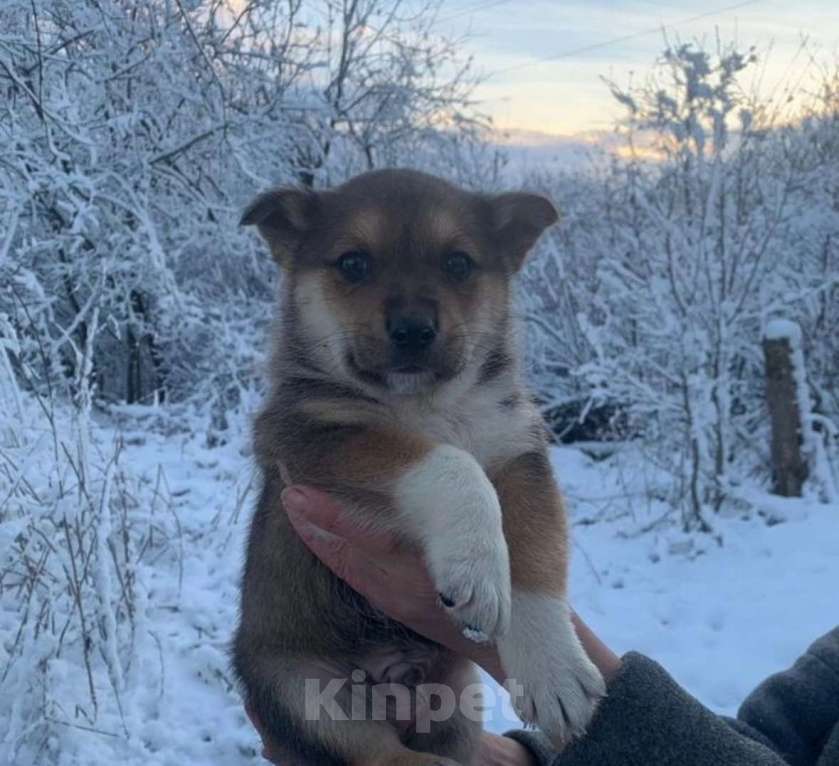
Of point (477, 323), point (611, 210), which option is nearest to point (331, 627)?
point (477, 323)

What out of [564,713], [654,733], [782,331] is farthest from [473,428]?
[782,331]

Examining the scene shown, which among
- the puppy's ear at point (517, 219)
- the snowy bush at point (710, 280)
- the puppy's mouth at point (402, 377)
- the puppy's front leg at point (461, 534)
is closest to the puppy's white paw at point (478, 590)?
the puppy's front leg at point (461, 534)

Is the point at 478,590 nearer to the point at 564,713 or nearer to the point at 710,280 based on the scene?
the point at 564,713

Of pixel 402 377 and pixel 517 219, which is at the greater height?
pixel 517 219

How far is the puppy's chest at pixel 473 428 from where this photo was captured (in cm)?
301

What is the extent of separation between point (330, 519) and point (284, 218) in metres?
1.24

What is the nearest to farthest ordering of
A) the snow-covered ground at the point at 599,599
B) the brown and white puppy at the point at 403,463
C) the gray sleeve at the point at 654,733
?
1. the gray sleeve at the point at 654,733
2. the brown and white puppy at the point at 403,463
3. the snow-covered ground at the point at 599,599

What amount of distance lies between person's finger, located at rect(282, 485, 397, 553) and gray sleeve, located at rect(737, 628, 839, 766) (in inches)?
46.0

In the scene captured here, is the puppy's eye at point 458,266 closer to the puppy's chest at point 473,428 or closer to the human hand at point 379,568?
the puppy's chest at point 473,428

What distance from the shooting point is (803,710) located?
2.80 metres

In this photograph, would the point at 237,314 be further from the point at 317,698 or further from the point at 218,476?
the point at 317,698

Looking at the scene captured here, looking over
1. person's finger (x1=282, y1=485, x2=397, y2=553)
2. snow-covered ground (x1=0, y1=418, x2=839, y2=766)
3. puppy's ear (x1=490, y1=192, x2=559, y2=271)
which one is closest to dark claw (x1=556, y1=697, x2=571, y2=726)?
person's finger (x1=282, y1=485, x2=397, y2=553)

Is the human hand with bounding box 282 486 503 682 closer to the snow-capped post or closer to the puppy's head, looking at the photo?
the puppy's head

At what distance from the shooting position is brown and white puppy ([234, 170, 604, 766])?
2.43 meters
